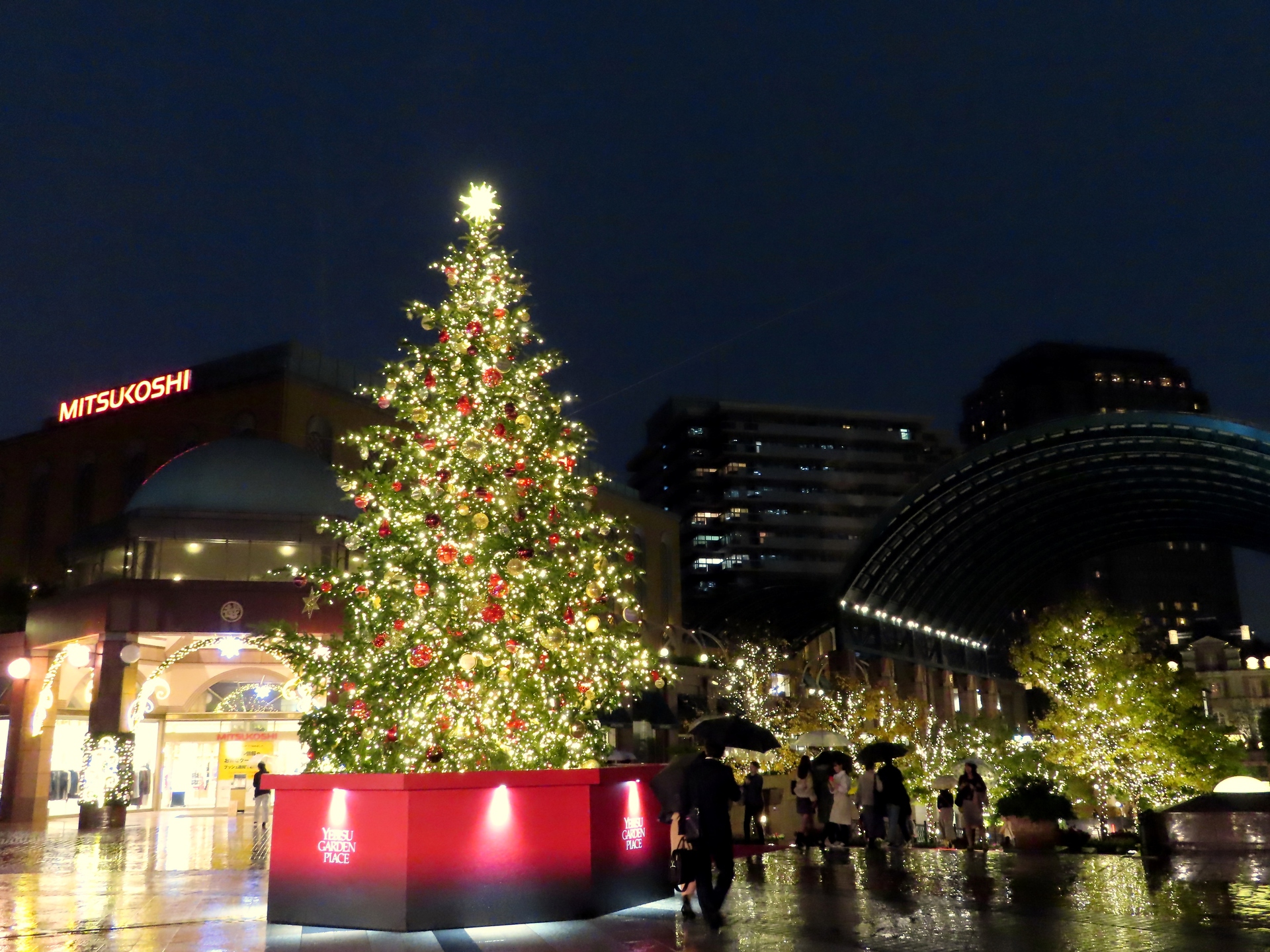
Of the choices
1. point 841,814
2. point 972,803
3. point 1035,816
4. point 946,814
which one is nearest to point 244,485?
point 946,814

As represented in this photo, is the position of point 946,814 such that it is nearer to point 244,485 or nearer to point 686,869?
point 686,869

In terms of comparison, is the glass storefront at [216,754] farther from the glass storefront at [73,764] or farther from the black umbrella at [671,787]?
the black umbrella at [671,787]

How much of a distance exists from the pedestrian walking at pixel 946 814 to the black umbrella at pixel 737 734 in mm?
11049

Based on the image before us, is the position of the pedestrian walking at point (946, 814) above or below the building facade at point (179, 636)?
below

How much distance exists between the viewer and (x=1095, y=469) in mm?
61375

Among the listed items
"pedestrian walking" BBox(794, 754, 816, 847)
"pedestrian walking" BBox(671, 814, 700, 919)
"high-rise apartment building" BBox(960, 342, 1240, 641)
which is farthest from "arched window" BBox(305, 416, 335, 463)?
"high-rise apartment building" BBox(960, 342, 1240, 641)

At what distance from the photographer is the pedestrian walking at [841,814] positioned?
63.5 feet

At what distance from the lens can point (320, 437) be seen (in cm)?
4969

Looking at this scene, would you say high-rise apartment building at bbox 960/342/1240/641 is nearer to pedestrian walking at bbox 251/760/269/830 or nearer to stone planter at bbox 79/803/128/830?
stone planter at bbox 79/803/128/830

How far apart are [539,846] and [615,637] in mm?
3486

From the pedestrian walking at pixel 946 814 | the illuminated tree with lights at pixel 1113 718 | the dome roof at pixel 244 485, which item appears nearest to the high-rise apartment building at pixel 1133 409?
the illuminated tree with lights at pixel 1113 718

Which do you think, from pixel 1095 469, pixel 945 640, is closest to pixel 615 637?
pixel 1095 469

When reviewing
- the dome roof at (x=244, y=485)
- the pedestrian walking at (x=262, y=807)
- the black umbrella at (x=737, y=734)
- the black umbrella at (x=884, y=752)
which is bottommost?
the pedestrian walking at (x=262, y=807)

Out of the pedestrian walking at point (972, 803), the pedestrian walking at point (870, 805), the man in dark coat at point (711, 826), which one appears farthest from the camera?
the pedestrian walking at point (972, 803)
